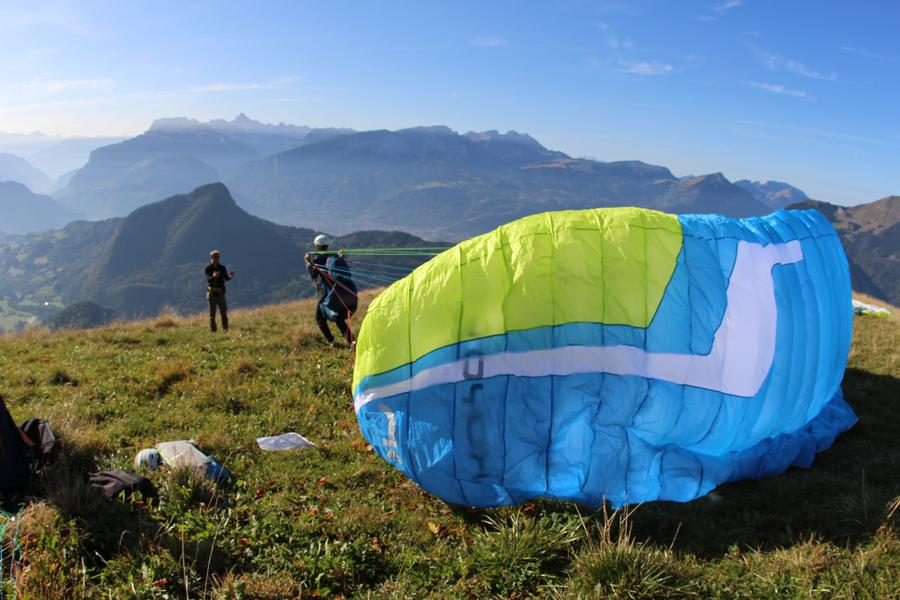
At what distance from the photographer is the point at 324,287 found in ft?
37.9

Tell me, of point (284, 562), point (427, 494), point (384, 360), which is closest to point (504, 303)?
point (384, 360)

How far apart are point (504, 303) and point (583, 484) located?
77.5 inches

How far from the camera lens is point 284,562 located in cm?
464

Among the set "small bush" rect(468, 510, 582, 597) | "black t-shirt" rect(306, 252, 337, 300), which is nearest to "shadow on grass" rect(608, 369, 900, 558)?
"small bush" rect(468, 510, 582, 597)

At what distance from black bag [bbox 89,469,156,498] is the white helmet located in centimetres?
43

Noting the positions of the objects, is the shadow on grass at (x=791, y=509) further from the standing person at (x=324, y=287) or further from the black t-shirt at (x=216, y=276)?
the black t-shirt at (x=216, y=276)

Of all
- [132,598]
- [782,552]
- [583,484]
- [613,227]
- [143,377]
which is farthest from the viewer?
[143,377]

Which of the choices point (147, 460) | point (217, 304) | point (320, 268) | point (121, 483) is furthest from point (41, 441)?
point (217, 304)

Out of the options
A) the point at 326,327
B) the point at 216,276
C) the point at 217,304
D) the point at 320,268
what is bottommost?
the point at 326,327

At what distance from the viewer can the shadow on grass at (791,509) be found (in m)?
5.16

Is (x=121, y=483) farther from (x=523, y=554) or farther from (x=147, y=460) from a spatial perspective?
(x=523, y=554)

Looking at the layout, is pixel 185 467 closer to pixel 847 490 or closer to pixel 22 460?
pixel 22 460

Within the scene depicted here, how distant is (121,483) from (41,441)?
1.49 metres

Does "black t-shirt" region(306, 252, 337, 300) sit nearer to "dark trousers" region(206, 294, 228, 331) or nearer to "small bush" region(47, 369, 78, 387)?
"dark trousers" region(206, 294, 228, 331)
